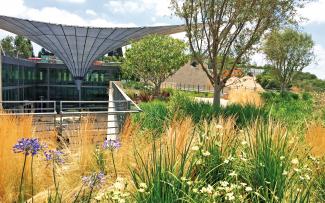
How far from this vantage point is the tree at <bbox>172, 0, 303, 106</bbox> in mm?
10141

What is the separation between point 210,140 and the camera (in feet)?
10.2

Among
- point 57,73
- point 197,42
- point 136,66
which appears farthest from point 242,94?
point 57,73

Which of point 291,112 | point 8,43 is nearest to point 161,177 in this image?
point 291,112

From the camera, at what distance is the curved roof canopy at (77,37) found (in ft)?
114

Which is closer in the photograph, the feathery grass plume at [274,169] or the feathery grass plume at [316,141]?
the feathery grass plume at [274,169]

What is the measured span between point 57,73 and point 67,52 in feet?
25.7

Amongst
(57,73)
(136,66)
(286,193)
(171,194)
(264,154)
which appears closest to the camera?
(171,194)

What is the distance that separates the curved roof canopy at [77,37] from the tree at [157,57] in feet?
50.1

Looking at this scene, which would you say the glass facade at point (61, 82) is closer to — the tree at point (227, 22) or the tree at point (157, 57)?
the tree at point (157, 57)

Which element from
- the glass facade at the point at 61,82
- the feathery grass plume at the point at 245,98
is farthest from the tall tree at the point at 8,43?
the feathery grass plume at the point at 245,98

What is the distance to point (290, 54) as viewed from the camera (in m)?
33.3

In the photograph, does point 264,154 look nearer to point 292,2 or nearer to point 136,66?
point 292,2

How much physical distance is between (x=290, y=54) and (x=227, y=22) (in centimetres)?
2478

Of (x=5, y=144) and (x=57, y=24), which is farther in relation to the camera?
(x=57, y=24)
